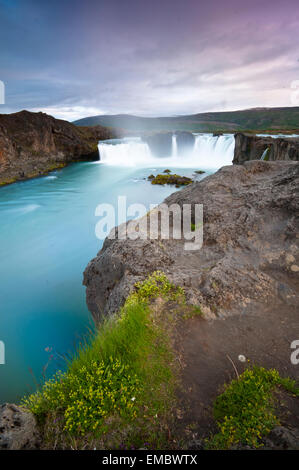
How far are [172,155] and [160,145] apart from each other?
4.08 m

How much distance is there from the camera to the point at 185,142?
51469mm

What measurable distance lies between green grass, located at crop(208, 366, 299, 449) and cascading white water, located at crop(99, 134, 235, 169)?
42905 millimetres

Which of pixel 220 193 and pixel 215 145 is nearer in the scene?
pixel 220 193

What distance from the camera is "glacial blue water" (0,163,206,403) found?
6762mm

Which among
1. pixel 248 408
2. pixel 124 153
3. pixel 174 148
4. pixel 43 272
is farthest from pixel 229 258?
pixel 174 148

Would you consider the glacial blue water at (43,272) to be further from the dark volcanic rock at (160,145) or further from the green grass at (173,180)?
the dark volcanic rock at (160,145)

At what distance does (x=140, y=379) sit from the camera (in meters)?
2.85

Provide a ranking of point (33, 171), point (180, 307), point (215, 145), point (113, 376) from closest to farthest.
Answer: point (113, 376) < point (180, 307) < point (33, 171) < point (215, 145)

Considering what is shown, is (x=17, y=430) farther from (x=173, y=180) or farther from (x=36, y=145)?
(x=36, y=145)

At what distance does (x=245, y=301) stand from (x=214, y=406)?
6.23 feet

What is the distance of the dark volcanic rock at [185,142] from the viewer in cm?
5033

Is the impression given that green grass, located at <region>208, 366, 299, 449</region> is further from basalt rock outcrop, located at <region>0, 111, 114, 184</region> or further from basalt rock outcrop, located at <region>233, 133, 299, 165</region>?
basalt rock outcrop, located at <region>0, 111, 114, 184</region>
